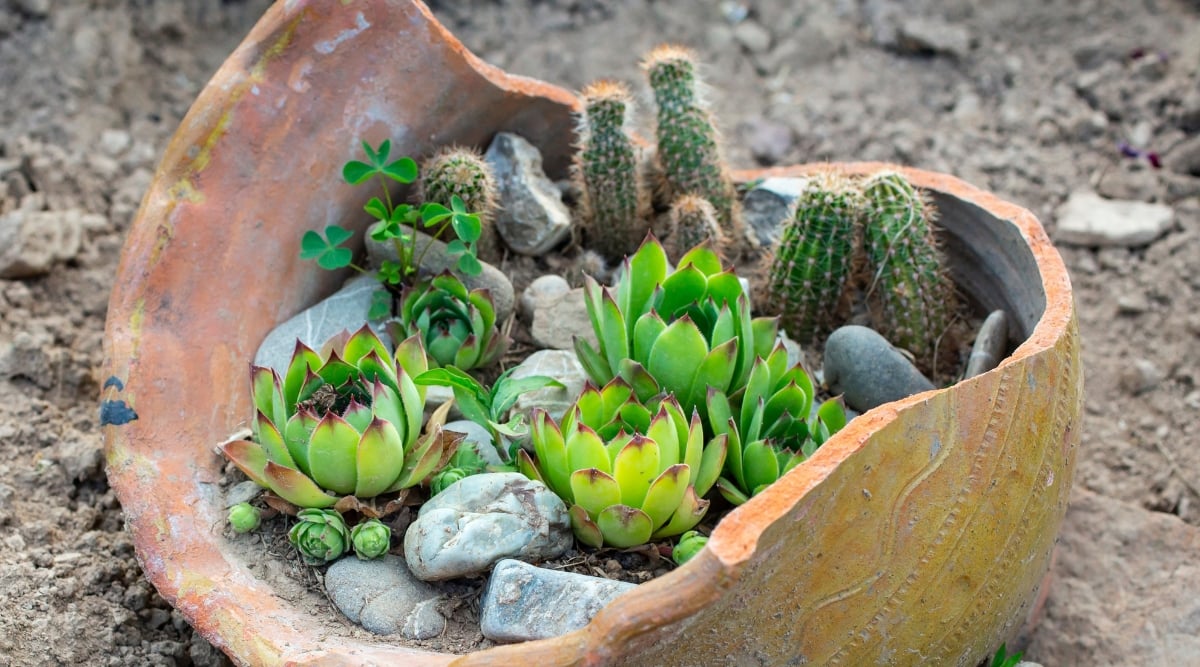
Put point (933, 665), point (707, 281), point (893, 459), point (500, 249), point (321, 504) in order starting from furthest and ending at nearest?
point (500, 249) → point (707, 281) → point (321, 504) → point (933, 665) → point (893, 459)

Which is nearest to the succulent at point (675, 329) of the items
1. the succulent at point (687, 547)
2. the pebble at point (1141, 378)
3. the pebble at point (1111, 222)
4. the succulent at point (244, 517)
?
the succulent at point (687, 547)

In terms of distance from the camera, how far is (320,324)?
8.50ft

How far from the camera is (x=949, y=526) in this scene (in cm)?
193

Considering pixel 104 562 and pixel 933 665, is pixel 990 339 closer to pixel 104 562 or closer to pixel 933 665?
pixel 933 665

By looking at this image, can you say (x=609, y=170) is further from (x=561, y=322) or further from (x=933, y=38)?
(x=933, y=38)

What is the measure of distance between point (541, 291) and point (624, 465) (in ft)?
2.51

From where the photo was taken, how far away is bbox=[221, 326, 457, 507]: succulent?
81.9 inches

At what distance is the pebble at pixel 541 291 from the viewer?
2682 mm

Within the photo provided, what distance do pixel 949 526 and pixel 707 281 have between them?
745 millimetres

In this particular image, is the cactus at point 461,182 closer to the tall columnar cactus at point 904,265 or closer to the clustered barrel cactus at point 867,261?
the clustered barrel cactus at point 867,261

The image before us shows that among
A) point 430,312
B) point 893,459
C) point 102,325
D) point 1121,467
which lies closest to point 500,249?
point 430,312

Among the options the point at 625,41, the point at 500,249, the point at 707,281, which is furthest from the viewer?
the point at 625,41

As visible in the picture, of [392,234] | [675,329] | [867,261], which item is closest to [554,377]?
[675,329]

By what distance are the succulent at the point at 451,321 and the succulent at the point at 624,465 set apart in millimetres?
378
